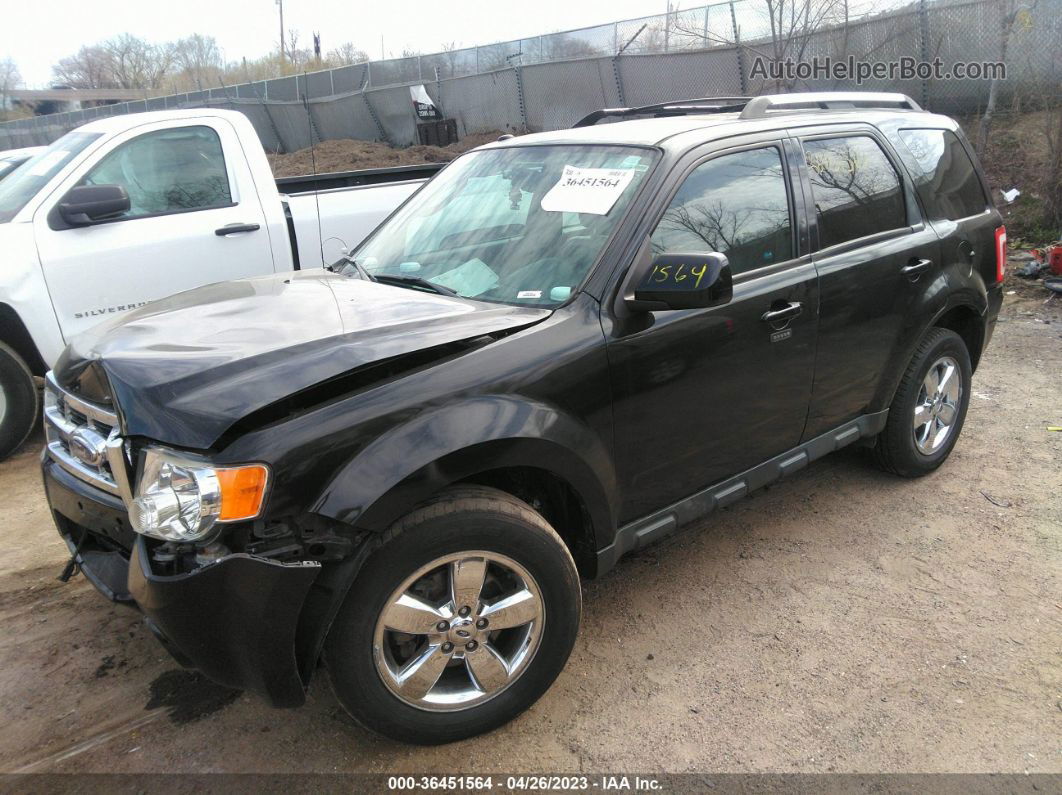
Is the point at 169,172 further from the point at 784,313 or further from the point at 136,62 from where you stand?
the point at 136,62

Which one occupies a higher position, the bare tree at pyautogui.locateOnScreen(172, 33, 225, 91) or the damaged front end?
the bare tree at pyautogui.locateOnScreen(172, 33, 225, 91)

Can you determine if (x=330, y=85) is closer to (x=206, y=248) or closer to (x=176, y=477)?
(x=206, y=248)

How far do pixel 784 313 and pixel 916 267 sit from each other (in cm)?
104

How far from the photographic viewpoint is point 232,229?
5500 mm

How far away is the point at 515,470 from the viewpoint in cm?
277

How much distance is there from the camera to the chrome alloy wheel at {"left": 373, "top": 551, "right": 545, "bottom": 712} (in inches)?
96.8

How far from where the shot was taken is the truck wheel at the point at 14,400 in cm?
505

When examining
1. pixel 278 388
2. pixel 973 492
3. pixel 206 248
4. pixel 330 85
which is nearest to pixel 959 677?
pixel 973 492

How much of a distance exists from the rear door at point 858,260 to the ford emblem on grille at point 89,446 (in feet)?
9.22

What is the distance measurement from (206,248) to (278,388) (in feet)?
11.9

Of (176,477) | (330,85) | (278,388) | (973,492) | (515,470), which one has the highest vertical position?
(330,85)

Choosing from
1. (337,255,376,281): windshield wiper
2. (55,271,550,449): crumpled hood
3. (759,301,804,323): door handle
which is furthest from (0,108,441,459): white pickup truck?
(759,301,804,323): door handle

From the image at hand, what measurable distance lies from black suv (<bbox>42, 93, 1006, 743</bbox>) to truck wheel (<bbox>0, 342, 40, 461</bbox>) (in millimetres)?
2444

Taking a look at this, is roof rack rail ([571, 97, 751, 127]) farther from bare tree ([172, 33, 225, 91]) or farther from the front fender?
bare tree ([172, 33, 225, 91])
